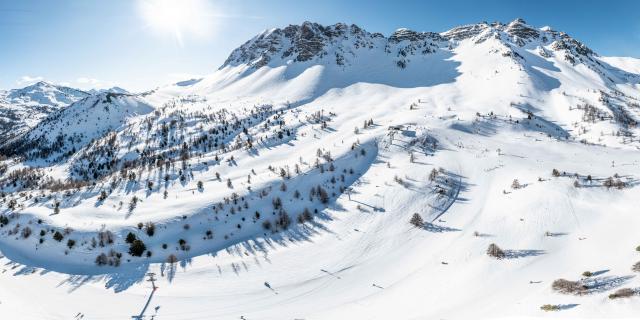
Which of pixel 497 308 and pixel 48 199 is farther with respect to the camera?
pixel 48 199

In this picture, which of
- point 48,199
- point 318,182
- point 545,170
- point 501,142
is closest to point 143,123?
point 48,199

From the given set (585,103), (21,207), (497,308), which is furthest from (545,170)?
(21,207)

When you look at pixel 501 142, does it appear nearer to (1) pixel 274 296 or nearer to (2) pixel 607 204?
(2) pixel 607 204

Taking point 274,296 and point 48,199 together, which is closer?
point 274,296

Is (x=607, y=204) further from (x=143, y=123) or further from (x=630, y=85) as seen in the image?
(x=143, y=123)

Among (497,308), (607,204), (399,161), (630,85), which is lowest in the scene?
(497,308)

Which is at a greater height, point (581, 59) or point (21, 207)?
point (581, 59)

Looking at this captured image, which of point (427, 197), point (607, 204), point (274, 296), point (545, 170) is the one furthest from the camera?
point (545, 170)

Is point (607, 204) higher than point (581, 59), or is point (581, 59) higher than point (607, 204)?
point (581, 59)

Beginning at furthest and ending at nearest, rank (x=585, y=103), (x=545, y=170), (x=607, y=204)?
(x=585, y=103) < (x=545, y=170) < (x=607, y=204)
